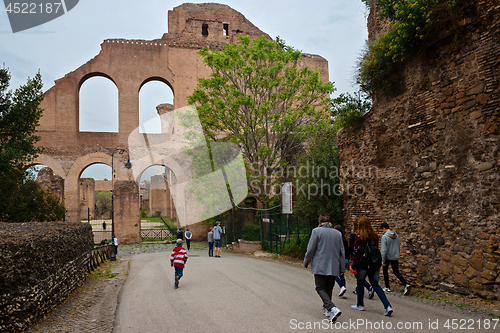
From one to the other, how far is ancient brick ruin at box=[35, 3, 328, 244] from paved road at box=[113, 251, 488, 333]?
58.0 ft

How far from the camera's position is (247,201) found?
20.2 m

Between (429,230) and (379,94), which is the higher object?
(379,94)

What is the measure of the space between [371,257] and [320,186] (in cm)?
698

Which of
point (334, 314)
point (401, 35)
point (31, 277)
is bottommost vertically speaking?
point (334, 314)

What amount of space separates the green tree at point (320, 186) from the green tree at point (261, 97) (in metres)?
3.95

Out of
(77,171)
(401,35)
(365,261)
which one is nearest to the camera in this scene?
(365,261)

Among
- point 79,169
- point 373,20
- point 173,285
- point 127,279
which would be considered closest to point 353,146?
point 373,20

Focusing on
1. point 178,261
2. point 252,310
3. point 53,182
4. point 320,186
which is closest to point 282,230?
point 320,186

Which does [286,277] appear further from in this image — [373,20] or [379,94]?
[373,20]

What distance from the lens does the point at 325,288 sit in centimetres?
514

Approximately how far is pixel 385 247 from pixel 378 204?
2.77 m

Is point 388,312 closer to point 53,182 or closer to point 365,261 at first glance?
point 365,261

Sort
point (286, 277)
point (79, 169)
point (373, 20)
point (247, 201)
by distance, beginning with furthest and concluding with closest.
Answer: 1. point (79, 169)
2. point (247, 201)
3. point (373, 20)
4. point (286, 277)

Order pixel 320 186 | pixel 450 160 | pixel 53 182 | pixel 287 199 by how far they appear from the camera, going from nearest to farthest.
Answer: pixel 450 160, pixel 320 186, pixel 287 199, pixel 53 182
